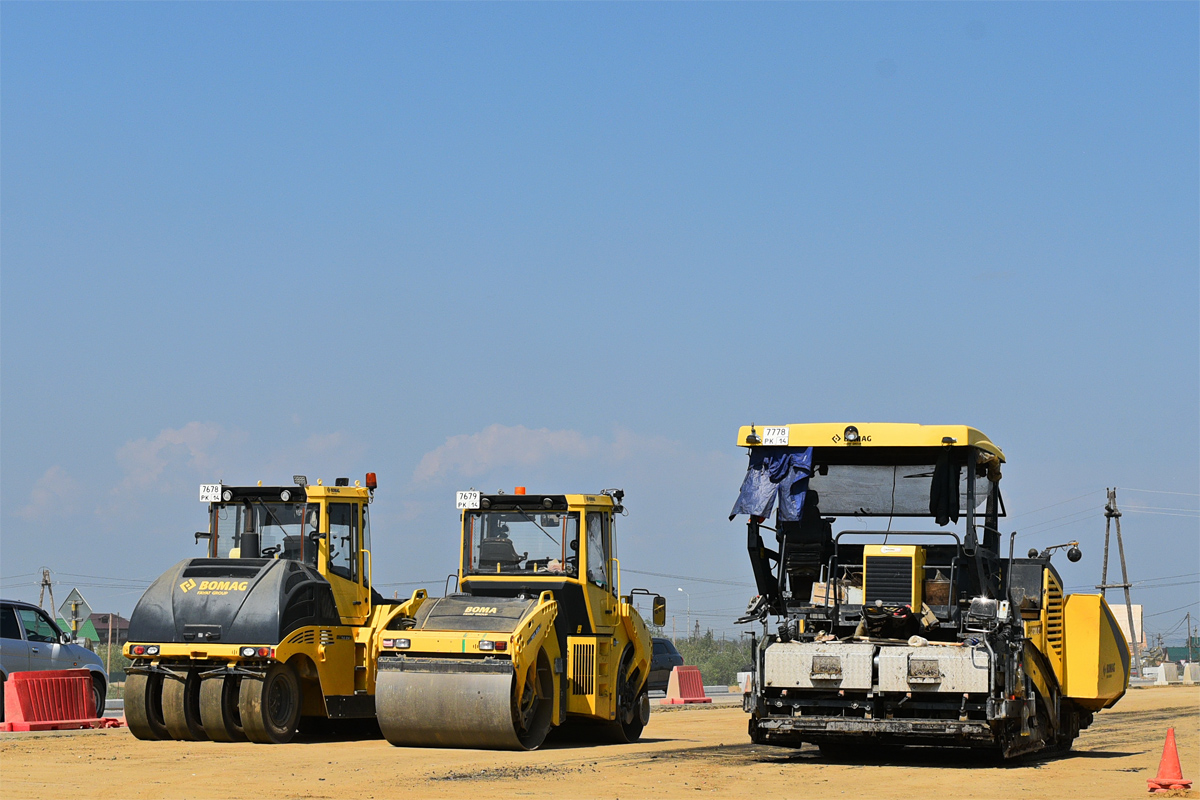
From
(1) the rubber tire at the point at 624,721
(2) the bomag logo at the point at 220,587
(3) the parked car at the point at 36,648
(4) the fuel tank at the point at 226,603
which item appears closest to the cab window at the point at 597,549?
(1) the rubber tire at the point at 624,721

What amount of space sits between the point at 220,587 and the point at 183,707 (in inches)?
54.1

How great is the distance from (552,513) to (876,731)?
212 inches

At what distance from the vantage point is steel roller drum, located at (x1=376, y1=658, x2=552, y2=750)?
1605cm

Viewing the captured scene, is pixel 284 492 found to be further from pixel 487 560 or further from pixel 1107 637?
pixel 1107 637

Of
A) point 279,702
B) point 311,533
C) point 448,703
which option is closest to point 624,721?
point 448,703

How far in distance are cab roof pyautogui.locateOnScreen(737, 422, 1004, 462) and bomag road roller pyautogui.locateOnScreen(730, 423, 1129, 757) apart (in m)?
0.01

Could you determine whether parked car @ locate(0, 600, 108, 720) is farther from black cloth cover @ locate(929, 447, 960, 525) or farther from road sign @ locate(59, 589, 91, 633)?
black cloth cover @ locate(929, 447, 960, 525)

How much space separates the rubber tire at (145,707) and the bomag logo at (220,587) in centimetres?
114

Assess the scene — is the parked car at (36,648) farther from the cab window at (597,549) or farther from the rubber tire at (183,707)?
the cab window at (597,549)

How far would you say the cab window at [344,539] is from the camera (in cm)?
1892

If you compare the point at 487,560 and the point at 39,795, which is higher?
the point at 487,560

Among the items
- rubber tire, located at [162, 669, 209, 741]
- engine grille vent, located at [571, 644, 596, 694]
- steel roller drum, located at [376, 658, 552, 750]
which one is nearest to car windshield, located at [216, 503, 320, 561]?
rubber tire, located at [162, 669, 209, 741]

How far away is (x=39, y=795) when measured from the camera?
1253cm

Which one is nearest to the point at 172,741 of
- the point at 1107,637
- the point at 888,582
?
the point at 888,582
